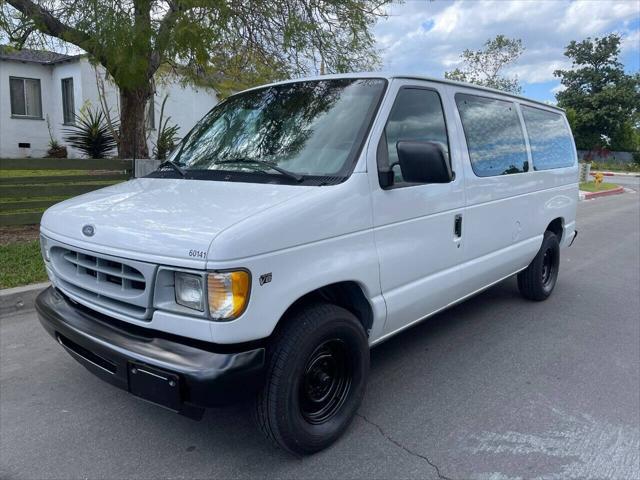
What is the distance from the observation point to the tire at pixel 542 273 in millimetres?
5457

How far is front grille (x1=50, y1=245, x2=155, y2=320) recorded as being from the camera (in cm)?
251

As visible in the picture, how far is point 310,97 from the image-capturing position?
3.55m

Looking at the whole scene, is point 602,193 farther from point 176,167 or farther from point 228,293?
point 228,293

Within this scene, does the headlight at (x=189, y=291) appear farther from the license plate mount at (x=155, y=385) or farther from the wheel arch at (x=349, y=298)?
the wheel arch at (x=349, y=298)

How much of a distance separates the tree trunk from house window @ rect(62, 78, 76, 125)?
10927mm

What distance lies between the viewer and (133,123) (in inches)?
373

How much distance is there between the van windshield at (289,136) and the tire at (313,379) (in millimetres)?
786

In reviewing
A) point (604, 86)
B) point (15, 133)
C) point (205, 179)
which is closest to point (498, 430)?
point (205, 179)

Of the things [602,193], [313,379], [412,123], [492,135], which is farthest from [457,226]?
[602,193]

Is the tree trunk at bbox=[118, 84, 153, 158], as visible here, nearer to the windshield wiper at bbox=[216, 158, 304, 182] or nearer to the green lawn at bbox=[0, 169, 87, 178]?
Answer: the green lawn at bbox=[0, 169, 87, 178]

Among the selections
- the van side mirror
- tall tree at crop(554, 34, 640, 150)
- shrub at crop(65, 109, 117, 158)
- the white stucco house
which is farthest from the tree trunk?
tall tree at crop(554, 34, 640, 150)

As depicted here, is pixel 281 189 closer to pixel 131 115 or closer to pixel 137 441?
pixel 137 441

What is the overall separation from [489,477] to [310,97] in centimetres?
254

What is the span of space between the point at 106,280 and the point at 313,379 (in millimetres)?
1234
